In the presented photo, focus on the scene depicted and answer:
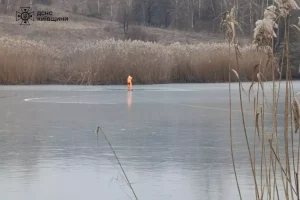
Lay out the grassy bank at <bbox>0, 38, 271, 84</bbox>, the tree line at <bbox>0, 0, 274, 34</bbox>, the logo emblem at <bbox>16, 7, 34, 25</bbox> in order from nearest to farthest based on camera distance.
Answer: the grassy bank at <bbox>0, 38, 271, 84</bbox> → the logo emblem at <bbox>16, 7, 34, 25</bbox> → the tree line at <bbox>0, 0, 274, 34</bbox>

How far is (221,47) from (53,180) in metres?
23.7

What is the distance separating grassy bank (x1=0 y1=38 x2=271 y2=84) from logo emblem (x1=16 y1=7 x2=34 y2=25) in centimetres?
2758

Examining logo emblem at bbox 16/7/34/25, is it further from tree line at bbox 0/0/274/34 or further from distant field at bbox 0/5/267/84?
distant field at bbox 0/5/267/84

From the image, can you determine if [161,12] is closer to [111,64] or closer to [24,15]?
[24,15]

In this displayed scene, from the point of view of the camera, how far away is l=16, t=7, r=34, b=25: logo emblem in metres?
56.4

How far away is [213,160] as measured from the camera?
7.64m

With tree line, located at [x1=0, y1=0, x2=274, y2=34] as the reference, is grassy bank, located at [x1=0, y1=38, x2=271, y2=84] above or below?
below

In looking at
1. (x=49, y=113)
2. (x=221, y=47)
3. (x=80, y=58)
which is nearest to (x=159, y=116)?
(x=49, y=113)

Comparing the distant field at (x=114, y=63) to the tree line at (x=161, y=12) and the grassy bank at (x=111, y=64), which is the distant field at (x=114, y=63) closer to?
the grassy bank at (x=111, y=64)

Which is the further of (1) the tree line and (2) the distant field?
(1) the tree line

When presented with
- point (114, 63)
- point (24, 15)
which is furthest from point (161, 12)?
point (114, 63)

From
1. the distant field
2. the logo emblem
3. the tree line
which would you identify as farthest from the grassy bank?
the tree line

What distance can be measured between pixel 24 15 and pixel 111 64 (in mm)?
31932

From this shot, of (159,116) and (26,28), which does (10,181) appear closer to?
(159,116)
